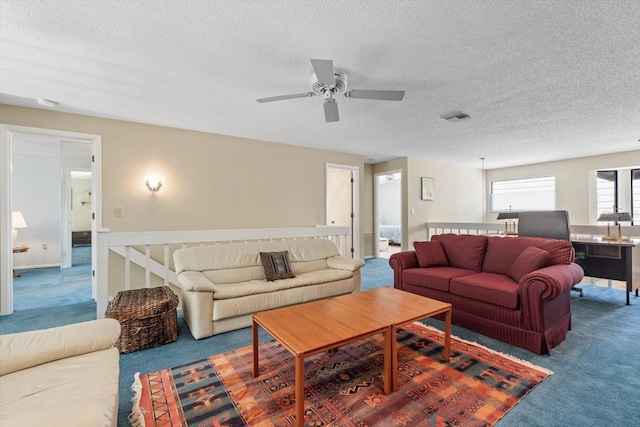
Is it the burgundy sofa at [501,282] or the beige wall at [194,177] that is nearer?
the burgundy sofa at [501,282]

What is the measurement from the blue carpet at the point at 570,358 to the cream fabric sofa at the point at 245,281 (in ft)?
0.69

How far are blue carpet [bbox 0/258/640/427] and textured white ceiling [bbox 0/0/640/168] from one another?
2407 millimetres

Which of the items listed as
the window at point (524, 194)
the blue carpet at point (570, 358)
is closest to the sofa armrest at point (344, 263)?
the blue carpet at point (570, 358)

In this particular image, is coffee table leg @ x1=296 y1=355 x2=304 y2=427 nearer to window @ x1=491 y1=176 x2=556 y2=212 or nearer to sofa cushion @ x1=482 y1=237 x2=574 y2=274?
sofa cushion @ x1=482 y1=237 x2=574 y2=274

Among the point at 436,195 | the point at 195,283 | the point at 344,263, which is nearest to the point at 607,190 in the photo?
the point at 436,195

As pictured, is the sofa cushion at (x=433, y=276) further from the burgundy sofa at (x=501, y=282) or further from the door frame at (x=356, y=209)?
the door frame at (x=356, y=209)

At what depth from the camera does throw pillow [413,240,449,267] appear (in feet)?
11.7

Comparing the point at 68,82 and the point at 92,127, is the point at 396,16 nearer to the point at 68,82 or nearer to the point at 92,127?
the point at 68,82

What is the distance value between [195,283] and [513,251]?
10.9 ft

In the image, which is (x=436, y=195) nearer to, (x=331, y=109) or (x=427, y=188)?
(x=427, y=188)

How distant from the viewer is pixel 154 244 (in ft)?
12.1

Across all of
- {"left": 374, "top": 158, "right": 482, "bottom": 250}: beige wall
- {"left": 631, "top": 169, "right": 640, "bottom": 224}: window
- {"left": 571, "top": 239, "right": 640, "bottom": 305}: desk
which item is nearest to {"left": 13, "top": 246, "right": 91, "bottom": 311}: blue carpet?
{"left": 374, "top": 158, "right": 482, "bottom": 250}: beige wall

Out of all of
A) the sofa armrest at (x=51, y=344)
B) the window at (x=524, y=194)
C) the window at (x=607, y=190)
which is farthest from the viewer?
the window at (x=524, y=194)

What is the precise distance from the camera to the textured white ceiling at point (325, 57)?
1808 mm
